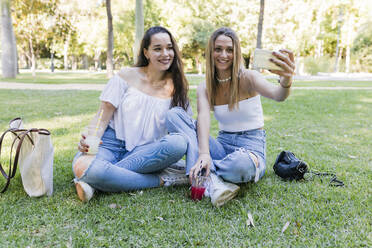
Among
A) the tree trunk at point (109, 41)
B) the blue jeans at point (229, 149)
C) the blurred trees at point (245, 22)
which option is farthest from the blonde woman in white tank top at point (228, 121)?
the blurred trees at point (245, 22)

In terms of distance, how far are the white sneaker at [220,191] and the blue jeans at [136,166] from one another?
0.32 meters

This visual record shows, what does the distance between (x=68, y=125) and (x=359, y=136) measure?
4484 millimetres

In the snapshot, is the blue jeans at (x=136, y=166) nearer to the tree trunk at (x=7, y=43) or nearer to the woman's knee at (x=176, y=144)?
the woman's knee at (x=176, y=144)

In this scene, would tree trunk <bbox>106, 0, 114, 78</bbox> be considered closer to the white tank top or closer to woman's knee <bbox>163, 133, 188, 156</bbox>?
the white tank top

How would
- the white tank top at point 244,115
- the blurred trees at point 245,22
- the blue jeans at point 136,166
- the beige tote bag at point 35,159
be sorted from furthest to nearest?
the blurred trees at point 245,22
the white tank top at point 244,115
the blue jeans at point 136,166
the beige tote bag at point 35,159

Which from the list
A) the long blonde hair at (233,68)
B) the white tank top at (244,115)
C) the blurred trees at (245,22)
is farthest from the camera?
A: the blurred trees at (245,22)

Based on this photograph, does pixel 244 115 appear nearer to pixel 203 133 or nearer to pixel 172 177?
pixel 203 133

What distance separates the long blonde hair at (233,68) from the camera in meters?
2.56

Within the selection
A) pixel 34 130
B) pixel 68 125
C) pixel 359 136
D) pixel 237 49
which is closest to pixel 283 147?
pixel 359 136

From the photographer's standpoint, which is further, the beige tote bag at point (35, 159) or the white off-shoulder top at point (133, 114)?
the white off-shoulder top at point (133, 114)

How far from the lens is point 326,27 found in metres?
29.0

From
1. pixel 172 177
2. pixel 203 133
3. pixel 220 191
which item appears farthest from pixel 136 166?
pixel 220 191

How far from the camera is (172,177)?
2.63 meters

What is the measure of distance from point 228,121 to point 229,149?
24 cm
